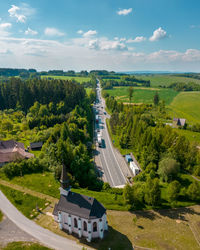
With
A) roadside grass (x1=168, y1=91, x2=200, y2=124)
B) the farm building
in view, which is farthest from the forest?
roadside grass (x1=168, y1=91, x2=200, y2=124)

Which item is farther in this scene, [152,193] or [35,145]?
[35,145]

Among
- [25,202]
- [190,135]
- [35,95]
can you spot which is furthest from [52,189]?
[35,95]

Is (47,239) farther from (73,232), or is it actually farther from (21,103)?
(21,103)

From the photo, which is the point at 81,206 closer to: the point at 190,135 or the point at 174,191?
the point at 174,191

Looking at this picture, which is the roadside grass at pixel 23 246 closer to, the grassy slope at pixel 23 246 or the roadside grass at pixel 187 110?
the grassy slope at pixel 23 246

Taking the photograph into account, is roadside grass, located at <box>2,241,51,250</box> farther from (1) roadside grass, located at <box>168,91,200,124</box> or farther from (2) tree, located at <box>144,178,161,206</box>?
(1) roadside grass, located at <box>168,91,200,124</box>

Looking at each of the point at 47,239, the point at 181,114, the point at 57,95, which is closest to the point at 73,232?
the point at 47,239

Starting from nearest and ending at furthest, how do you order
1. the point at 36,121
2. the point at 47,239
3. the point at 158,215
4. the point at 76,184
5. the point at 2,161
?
the point at 47,239
the point at 158,215
the point at 76,184
the point at 2,161
the point at 36,121
